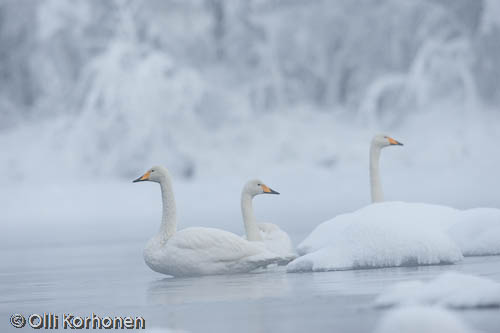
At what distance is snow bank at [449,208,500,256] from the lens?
8203 mm

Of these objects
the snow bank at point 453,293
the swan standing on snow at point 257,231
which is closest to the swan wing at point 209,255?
the swan standing on snow at point 257,231

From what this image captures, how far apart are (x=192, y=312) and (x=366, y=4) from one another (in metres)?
28.0

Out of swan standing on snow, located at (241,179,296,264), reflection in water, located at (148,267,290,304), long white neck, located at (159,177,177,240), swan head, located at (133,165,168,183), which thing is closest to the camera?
reflection in water, located at (148,267,290,304)

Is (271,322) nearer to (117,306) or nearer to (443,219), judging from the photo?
(117,306)

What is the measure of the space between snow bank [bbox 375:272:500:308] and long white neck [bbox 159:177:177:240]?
3581 millimetres

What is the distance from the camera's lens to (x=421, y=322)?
12.7 ft

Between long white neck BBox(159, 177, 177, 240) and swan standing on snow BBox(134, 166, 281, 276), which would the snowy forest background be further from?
swan standing on snow BBox(134, 166, 281, 276)

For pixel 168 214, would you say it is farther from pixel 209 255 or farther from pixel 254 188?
pixel 254 188

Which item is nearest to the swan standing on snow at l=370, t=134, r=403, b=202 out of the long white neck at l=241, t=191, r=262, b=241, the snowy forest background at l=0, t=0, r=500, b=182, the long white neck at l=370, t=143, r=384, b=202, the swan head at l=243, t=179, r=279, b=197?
the long white neck at l=370, t=143, r=384, b=202

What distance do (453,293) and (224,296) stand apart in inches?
70.3

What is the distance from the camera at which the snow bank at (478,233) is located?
820 cm

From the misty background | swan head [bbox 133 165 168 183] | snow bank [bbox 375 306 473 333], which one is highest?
the misty background

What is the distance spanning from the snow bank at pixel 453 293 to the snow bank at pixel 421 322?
81cm

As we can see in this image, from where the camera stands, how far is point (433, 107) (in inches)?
1168
